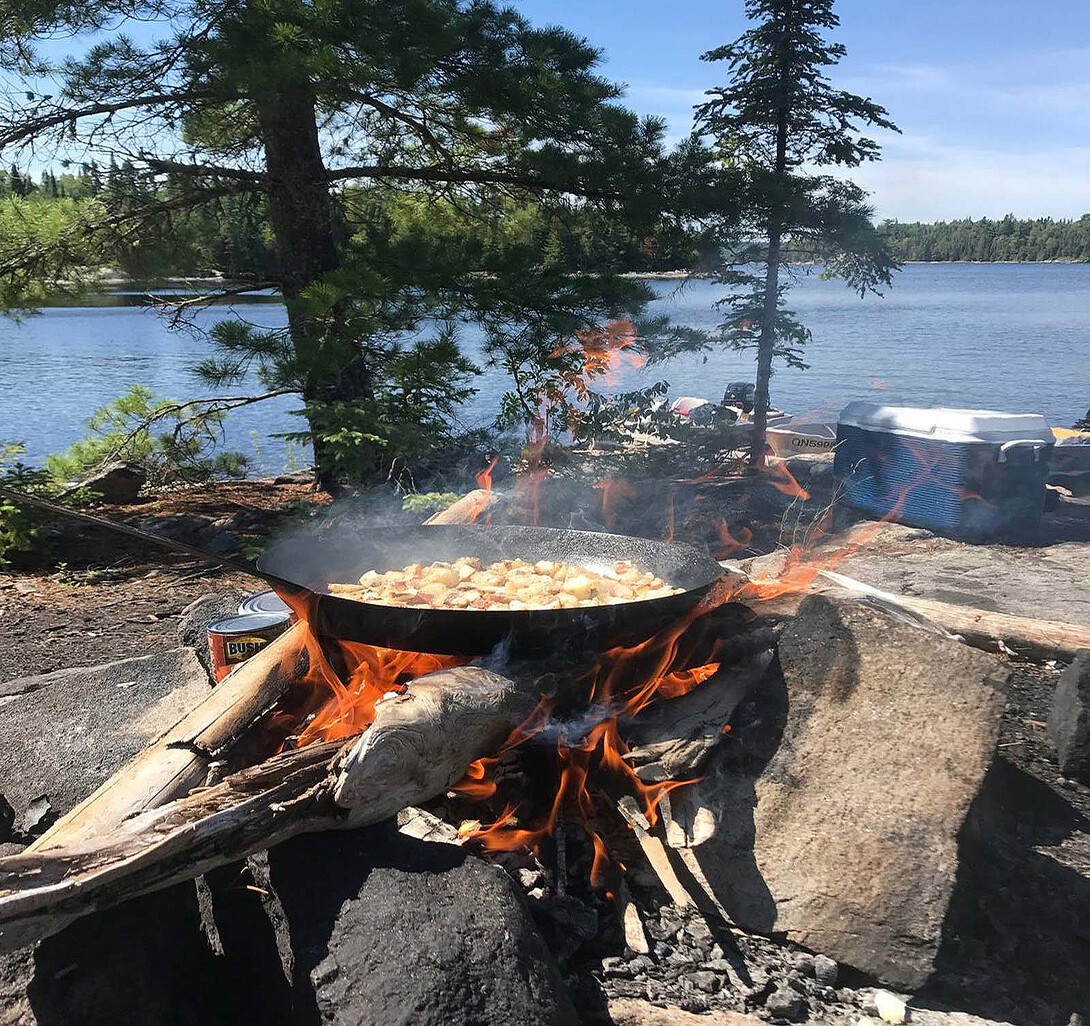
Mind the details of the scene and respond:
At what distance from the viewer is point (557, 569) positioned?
12.4 feet

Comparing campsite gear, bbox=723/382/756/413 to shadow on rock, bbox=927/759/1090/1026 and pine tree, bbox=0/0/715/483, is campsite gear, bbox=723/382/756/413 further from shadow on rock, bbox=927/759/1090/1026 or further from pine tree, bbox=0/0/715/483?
shadow on rock, bbox=927/759/1090/1026

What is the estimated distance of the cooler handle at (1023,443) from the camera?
6.87 m

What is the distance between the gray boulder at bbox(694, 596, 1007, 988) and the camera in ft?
8.20

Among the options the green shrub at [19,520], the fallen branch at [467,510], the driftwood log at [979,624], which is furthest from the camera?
the green shrub at [19,520]

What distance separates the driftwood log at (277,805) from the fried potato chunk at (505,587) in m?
0.48

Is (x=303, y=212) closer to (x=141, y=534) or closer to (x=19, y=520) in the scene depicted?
(x=19, y=520)

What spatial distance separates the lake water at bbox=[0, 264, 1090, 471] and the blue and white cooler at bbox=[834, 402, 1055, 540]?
8.14 feet

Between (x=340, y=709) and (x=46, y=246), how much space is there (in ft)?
19.6

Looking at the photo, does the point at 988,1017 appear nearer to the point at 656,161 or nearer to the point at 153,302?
the point at 656,161

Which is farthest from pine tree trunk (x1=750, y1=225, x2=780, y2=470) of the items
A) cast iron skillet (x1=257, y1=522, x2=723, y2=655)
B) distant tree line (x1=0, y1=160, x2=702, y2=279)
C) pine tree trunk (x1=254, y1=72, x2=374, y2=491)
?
cast iron skillet (x1=257, y1=522, x2=723, y2=655)

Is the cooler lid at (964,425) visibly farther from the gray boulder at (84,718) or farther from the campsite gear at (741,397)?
the gray boulder at (84,718)

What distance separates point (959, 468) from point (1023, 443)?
0.51 m

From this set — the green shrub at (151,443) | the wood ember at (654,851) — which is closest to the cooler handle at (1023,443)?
the wood ember at (654,851)

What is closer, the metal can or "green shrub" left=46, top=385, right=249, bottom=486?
the metal can
